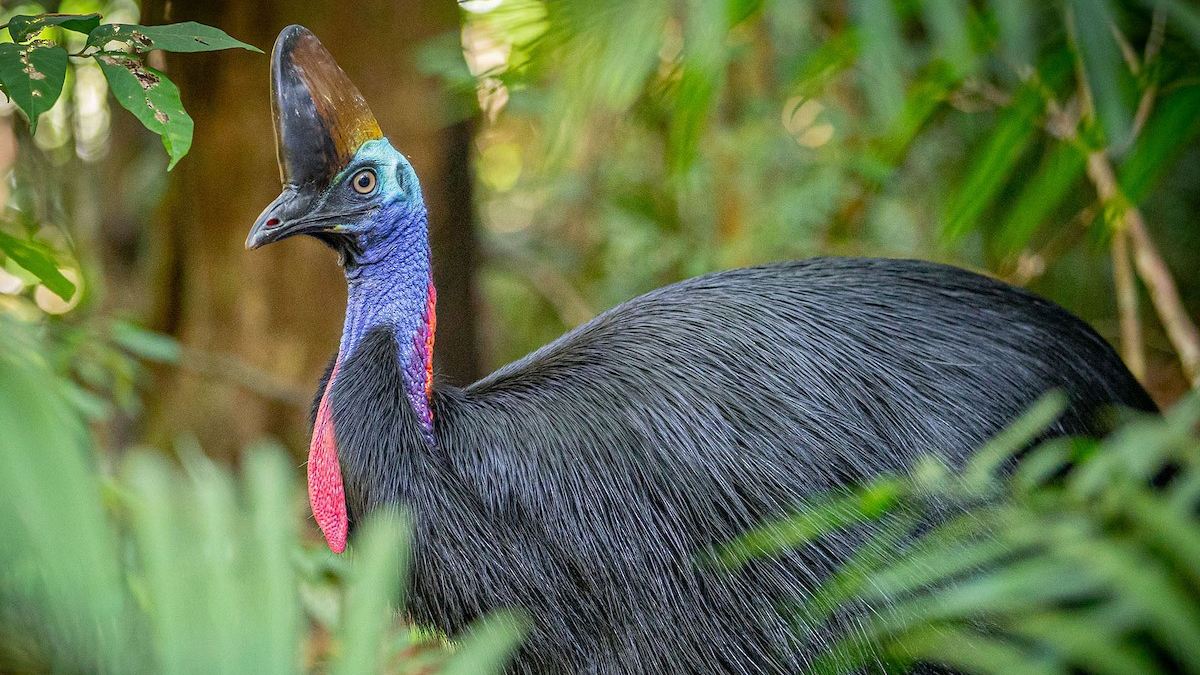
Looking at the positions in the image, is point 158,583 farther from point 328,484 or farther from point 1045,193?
point 1045,193

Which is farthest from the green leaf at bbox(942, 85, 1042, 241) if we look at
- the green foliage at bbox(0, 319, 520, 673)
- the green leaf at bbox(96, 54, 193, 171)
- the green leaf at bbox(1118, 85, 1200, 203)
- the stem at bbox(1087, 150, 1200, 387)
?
the green foliage at bbox(0, 319, 520, 673)

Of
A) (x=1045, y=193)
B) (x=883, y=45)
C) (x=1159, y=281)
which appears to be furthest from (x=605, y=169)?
(x=883, y=45)

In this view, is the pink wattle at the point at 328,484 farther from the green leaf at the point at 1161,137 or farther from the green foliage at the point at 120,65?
the green leaf at the point at 1161,137

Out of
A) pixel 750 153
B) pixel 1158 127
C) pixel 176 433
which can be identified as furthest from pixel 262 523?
pixel 750 153

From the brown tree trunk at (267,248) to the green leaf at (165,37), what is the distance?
1.41 metres

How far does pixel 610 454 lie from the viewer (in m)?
1.92

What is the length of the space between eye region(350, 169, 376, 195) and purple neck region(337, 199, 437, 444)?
4 cm

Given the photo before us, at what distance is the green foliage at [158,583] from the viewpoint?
25.7 inches

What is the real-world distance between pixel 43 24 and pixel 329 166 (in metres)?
0.59

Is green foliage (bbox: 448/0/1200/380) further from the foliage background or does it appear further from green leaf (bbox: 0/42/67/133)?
green leaf (bbox: 0/42/67/133)

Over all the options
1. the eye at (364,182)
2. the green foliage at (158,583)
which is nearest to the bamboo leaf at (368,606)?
the green foliage at (158,583)

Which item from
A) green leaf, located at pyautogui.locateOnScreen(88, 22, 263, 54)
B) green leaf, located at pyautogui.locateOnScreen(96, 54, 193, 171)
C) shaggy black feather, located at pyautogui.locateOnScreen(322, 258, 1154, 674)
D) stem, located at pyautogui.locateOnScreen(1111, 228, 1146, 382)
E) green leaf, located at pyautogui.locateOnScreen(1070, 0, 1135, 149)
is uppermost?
green leaf, located at pyautogui.locateOnScreen(88, 22, 263, 54)

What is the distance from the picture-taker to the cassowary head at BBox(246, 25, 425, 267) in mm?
1791

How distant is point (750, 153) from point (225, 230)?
1.85 m
